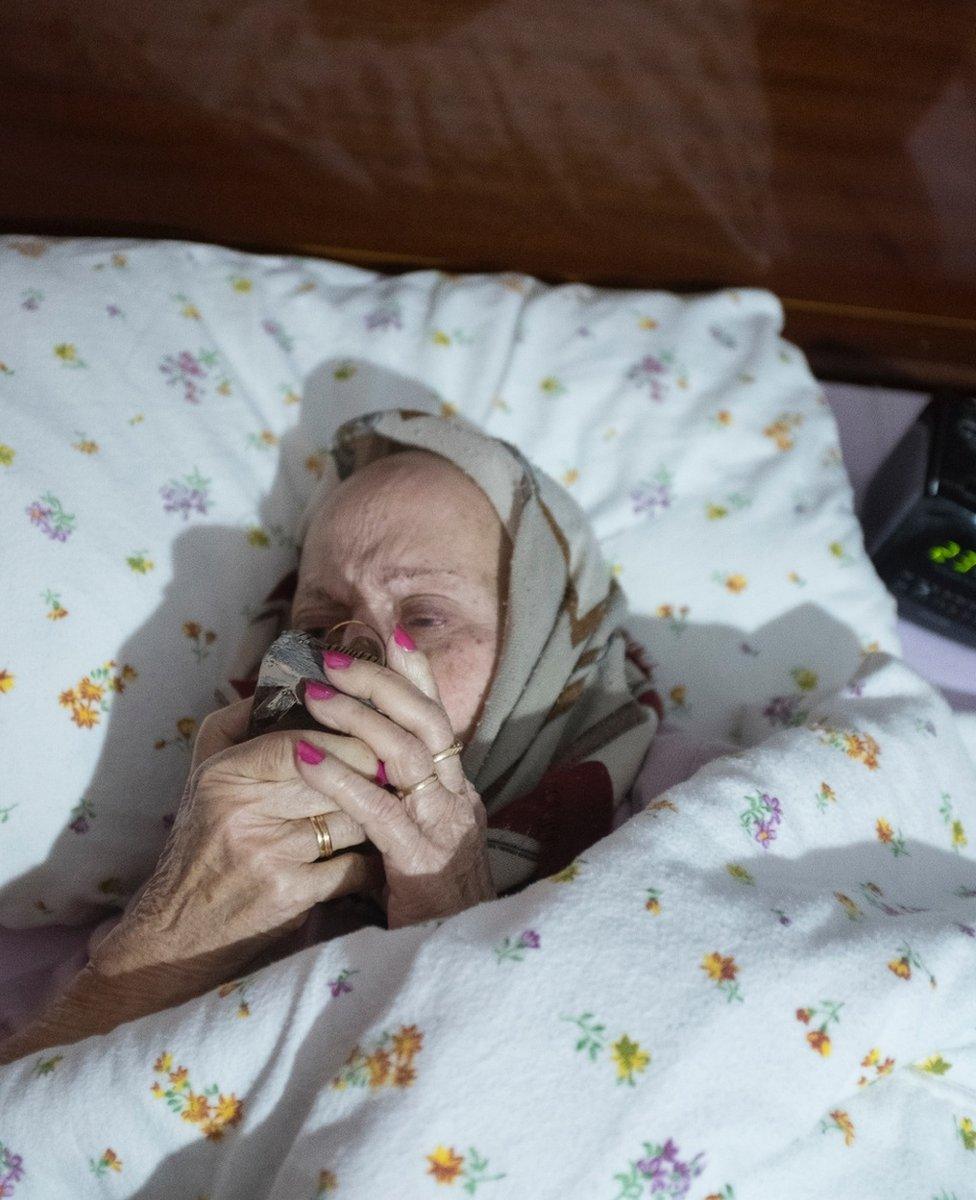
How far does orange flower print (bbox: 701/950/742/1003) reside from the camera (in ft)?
2.75

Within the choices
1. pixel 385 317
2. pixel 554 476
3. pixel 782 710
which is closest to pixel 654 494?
pixel 554 476

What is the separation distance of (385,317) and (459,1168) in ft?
3.83

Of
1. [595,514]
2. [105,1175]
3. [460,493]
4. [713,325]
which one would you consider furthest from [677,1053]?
[713,325]

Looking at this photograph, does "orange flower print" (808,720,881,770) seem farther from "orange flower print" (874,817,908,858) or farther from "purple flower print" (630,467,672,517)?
"purple flower print" (630,467,672,517)

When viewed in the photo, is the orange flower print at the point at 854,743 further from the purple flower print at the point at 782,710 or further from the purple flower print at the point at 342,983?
the purple flower print at the point at 342,983

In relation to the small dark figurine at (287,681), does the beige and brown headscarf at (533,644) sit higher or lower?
lower

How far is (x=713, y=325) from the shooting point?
1640 mm

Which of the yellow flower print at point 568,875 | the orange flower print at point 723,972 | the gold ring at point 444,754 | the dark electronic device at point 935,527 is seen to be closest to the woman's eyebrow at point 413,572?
the gold ring at point 444,754

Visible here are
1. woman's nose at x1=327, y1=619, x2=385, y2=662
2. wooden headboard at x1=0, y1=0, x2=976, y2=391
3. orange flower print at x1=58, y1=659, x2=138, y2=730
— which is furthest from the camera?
wooden headboard at x1=0, y1=0, x2=976, y2=391

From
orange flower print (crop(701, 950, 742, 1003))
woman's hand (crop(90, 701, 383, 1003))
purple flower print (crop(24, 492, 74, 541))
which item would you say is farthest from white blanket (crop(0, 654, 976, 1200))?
purple flower print (crop(24, 492, 74, 541))

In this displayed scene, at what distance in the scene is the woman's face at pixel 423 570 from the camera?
114 cm

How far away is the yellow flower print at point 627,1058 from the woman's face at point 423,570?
1.33ft

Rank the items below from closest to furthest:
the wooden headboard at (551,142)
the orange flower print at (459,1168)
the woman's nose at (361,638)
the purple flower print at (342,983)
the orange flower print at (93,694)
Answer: the orange flower print at (459,1168)
the purple flower print at (342,983)
the woman's nose at (361,638)
the orange flower print at (93,694)
the wooden headboard at (551,142)

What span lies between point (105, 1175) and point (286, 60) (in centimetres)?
131
